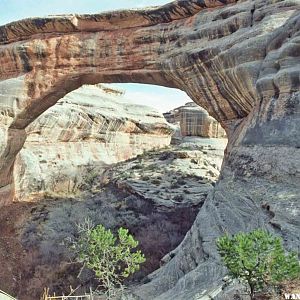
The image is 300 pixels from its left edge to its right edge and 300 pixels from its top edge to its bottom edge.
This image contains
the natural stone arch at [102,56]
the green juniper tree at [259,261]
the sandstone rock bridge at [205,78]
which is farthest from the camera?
the natural stone arch at [102,56]

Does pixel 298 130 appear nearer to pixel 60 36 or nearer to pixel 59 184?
pixel 60 36

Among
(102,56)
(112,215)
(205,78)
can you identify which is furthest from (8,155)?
(205,78)

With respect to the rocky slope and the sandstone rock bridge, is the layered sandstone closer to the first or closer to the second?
the rocky slope

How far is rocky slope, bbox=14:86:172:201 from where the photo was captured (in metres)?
25.4

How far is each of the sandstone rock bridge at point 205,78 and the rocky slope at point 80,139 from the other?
3.56 meters

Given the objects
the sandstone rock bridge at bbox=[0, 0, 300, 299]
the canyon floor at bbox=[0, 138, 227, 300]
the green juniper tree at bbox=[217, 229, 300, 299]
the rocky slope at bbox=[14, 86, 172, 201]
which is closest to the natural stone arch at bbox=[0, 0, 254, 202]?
→ the sandstone rock bridge at bbox=[0, 0, 300, 299]

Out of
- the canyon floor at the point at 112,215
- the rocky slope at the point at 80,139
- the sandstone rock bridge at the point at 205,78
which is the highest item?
the sandstone rock bridge at the point at 205,78

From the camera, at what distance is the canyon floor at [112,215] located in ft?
47.6

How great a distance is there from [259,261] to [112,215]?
13.8 metres

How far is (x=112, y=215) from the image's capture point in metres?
19.9

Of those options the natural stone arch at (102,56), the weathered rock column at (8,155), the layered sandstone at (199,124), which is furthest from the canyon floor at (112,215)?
the layered sandstone at (199,124)

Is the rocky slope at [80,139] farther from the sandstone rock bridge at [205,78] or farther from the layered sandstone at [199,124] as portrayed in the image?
the sandstone rock bridge at [205,78]

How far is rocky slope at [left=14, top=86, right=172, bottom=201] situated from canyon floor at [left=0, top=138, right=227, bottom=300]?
1.29 metres

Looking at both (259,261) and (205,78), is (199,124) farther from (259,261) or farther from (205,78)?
(259,261)
